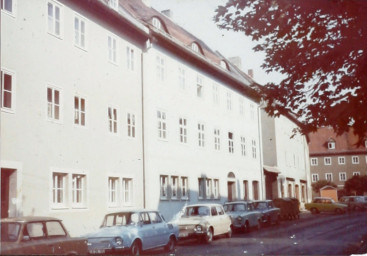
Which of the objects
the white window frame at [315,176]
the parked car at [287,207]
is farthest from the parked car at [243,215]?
Answer: the white window frame at [315,176]

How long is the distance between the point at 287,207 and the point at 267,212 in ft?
16.6

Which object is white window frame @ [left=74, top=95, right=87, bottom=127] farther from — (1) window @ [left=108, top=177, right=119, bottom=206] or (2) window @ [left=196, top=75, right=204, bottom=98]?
(2) window @ [left=196, top=75, right=204, bottom=98]

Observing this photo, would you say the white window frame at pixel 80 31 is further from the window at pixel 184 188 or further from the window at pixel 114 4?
the window at pixel 184 188

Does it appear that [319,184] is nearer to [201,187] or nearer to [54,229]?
[201,187]

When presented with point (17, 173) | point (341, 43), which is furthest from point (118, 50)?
point (341, 43)

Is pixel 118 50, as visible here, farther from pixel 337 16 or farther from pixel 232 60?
pixel 232 60

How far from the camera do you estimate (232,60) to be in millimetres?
37188

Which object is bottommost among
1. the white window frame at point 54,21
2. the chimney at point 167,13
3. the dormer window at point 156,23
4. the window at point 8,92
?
the window at point 8,92

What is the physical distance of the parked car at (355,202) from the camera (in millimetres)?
33031

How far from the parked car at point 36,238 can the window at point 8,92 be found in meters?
3.59

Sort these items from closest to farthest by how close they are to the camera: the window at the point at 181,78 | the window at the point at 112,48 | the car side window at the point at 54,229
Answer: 1. the car side window at the point at 54,229
2. the window at the point at 112,48
3. the window at the point at 181,78

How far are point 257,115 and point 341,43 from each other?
20.6 m

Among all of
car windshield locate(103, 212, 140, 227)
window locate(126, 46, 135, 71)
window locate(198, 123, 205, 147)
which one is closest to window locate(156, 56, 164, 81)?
window locate(126, 46, 135, 71)

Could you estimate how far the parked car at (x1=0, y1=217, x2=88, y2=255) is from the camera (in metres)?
7.59
